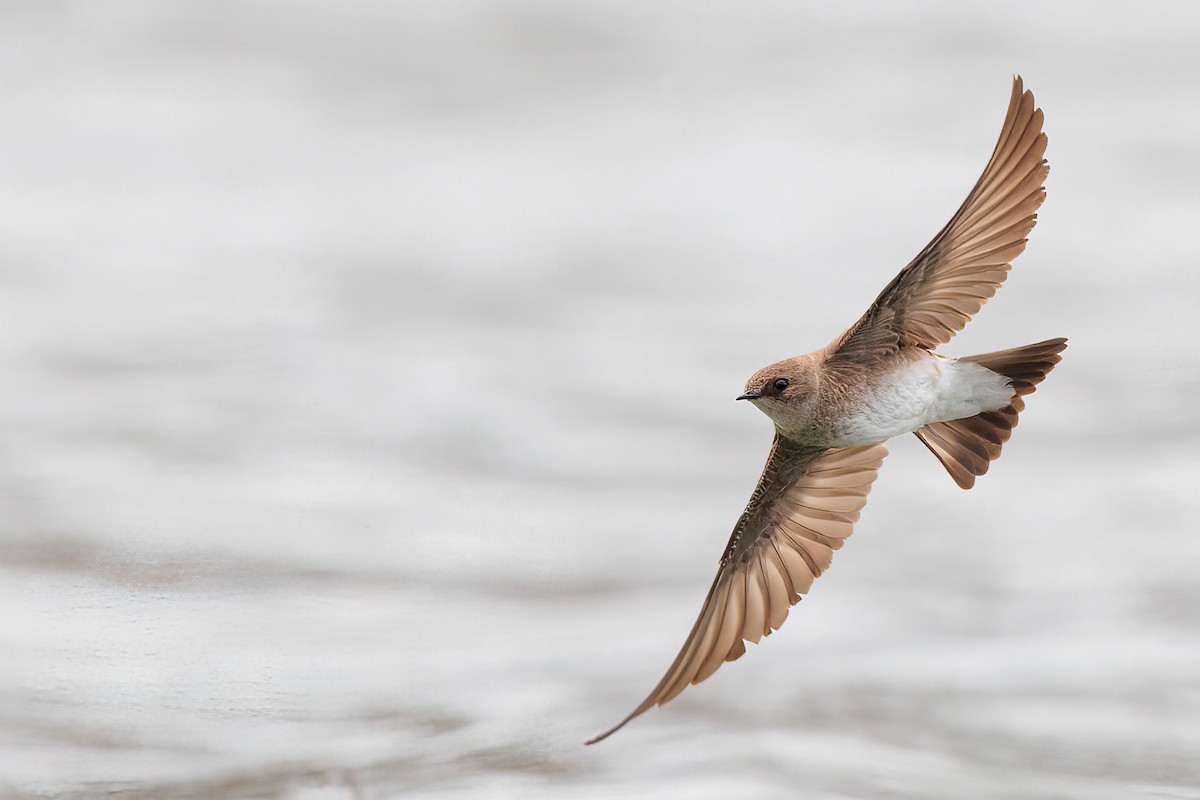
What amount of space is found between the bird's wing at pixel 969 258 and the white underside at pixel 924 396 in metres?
0.04

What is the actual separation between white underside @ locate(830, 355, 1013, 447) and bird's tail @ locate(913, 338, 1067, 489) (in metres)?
0.01

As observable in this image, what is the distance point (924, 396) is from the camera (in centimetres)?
153

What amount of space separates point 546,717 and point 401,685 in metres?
0.24

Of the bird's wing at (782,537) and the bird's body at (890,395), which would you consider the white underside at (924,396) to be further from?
the bird's wing at (782,537)

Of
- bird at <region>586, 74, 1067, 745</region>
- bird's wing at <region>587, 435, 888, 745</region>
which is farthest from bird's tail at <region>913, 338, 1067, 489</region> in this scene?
bird's wing at <region>587, 435, 888, 745</region>

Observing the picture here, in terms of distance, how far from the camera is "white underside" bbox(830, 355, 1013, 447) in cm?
152

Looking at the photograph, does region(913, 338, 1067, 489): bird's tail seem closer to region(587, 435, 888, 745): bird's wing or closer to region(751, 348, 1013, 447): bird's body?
region(751, 348, 1013, 447): bird's body

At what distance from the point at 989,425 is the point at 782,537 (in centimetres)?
32

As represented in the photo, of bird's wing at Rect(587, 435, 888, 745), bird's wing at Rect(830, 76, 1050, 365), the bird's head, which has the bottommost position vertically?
bird's wing at Rect(587, 435, 888, 745)

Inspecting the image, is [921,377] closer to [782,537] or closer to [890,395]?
[890,395]

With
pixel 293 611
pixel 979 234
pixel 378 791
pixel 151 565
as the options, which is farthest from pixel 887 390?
pixel 151 565

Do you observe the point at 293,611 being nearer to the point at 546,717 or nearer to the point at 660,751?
the point at 546,717

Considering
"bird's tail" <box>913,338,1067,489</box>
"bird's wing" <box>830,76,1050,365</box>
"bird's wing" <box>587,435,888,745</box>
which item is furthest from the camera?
"bird's wing" <box>587,435,888,745</box>

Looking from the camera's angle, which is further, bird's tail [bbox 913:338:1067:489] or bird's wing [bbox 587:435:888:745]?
bird's wing [bbox 587:435:888:745]
